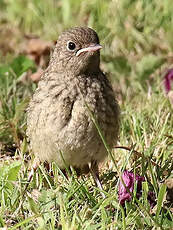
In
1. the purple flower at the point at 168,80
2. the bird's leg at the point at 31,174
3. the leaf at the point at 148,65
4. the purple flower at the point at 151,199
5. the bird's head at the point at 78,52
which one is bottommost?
the purple flower at the point at 151,199

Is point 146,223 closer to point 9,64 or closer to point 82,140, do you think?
point 82,140

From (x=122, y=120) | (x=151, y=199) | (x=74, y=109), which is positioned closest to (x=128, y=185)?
(x=151, y=199)

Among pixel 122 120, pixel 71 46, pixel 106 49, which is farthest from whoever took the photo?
pixel 106 49

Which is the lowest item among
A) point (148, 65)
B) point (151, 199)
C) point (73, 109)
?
point (151, 199)

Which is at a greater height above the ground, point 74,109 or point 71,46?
point 71,46

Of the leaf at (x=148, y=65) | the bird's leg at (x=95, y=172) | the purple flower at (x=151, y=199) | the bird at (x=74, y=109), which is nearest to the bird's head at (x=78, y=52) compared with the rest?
the bird at (x=74, y=109)

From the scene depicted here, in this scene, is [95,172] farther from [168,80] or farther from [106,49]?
[106,49]

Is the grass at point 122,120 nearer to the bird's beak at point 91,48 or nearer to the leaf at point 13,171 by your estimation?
the leaf at point 13,171
